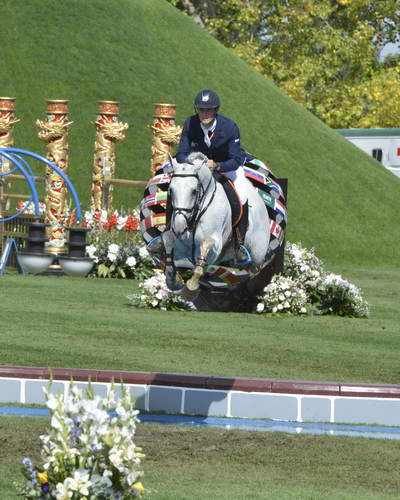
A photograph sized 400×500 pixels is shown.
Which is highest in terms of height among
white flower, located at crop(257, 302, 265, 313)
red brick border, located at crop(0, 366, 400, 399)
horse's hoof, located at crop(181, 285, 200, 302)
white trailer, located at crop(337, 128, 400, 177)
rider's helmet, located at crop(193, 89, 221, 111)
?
white trailer, located at crop(337, 128, 400, 177)

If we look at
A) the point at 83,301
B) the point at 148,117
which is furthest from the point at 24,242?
the point at 148,117

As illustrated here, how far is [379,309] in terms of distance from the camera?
894 inches

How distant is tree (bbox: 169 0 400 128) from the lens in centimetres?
6309

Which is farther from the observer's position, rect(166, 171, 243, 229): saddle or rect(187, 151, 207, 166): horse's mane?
rect(166, 171, 243, 229): saddle

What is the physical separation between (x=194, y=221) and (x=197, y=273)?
513 millimetres

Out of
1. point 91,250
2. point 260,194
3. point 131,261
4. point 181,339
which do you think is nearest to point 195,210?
point 260,194

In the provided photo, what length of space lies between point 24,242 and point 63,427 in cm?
2048

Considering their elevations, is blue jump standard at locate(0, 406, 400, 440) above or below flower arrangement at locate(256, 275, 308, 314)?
below

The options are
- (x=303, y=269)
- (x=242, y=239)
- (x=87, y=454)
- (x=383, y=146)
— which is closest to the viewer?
(x=87, y=454)

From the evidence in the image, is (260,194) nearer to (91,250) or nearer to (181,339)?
(181,339)

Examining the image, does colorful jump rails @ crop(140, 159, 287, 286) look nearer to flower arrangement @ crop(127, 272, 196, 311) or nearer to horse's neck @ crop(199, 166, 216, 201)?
horse's neck @ crop(199, 166, 216, 201)

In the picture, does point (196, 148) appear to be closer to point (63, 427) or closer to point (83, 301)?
point (63, 427)

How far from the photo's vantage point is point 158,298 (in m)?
20.2

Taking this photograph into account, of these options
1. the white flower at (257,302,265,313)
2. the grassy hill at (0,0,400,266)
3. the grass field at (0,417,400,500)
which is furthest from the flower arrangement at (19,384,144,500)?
the grassy hill at (0,0,400,266)
